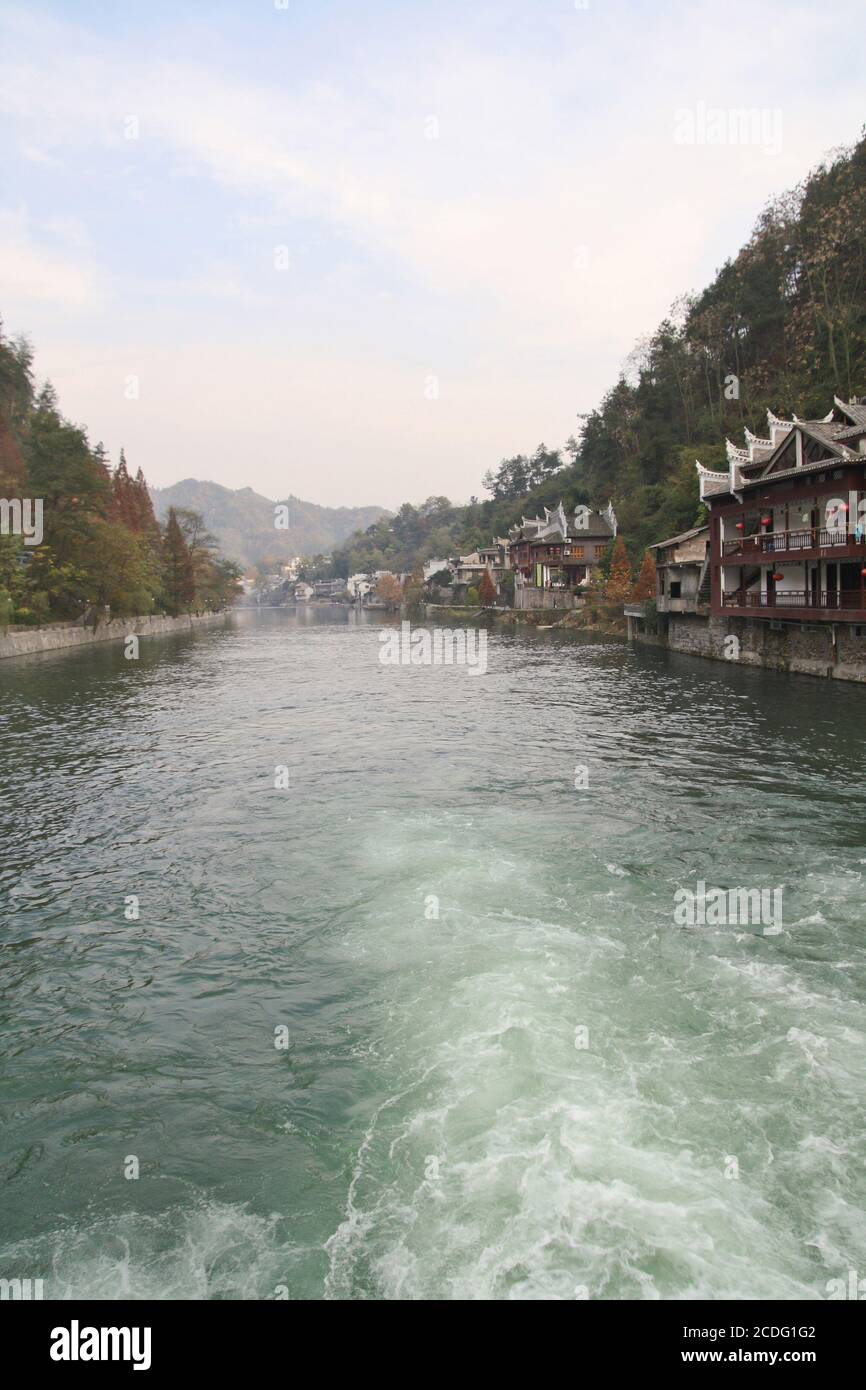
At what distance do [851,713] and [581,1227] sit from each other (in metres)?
29.6

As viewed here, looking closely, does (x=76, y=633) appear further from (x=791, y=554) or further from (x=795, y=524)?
(x=791, y=554)

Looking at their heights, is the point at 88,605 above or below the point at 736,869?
above

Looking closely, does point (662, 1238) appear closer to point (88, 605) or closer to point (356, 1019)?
point (356, 1019)

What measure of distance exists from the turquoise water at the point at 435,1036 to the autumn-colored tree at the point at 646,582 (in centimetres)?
5516

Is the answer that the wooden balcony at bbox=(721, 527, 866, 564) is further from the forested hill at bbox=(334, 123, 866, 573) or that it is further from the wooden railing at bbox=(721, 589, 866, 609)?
the forested hill at bbox=(334, 123, 866, 573)

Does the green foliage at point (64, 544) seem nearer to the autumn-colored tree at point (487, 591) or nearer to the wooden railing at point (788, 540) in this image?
the wooden railing at point (788, 540)

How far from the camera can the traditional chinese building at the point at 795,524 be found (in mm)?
38719

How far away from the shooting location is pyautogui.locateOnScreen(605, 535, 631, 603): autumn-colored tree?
271ft

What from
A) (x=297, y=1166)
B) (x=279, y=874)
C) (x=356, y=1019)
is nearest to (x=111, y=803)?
(x=279, y=874)

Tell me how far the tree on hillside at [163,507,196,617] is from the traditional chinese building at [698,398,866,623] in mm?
85041
